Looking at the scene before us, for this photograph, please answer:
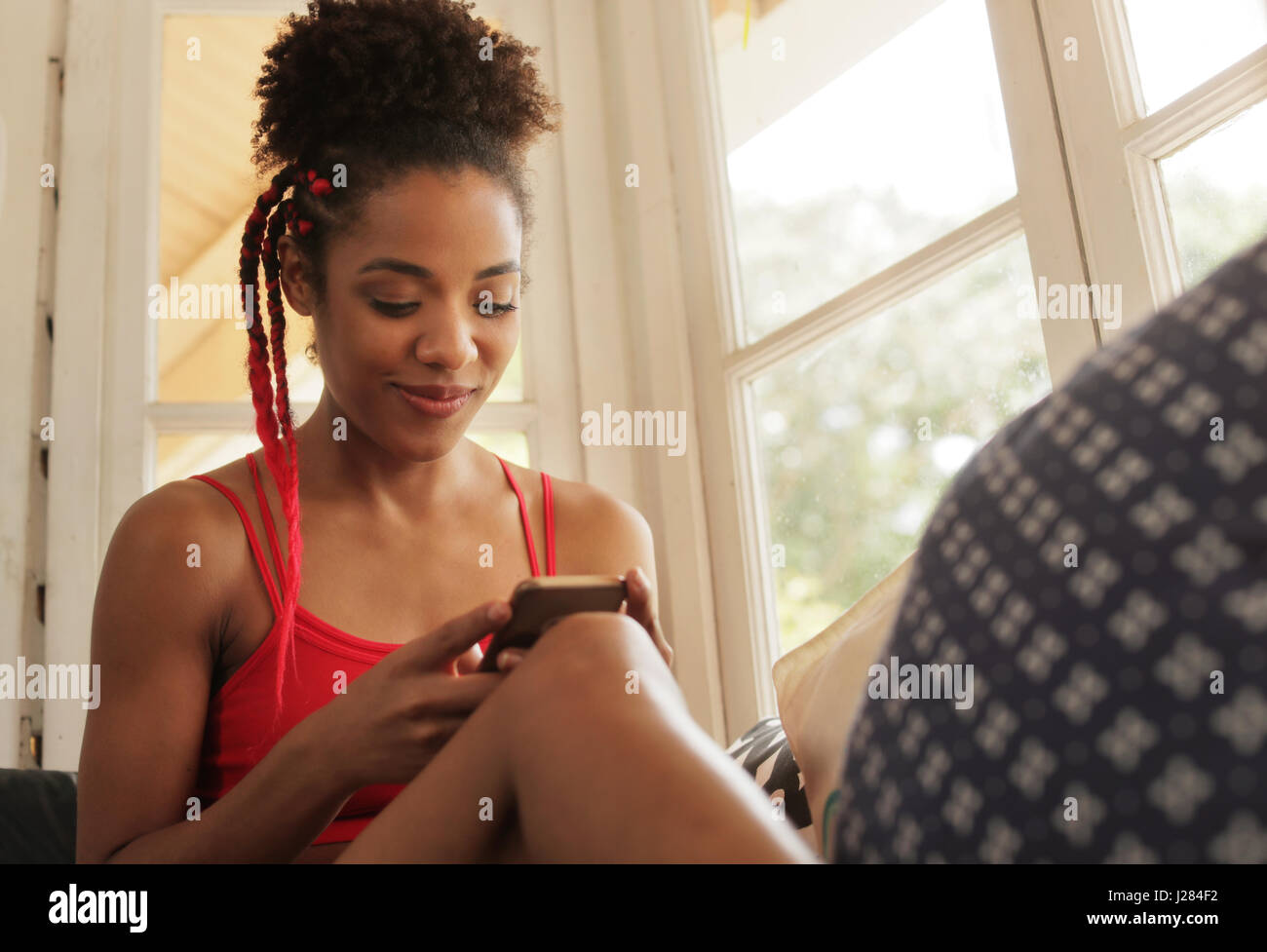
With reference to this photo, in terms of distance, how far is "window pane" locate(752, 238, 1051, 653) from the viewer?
122cm

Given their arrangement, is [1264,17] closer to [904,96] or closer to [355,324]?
[904,96]

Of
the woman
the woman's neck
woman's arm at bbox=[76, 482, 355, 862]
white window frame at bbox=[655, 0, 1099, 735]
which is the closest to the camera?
the woman

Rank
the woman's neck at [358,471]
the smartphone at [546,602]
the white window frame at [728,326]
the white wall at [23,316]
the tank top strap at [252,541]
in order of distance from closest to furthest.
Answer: the smartphone at [546,602]
the tank top strap at [252,541]
the woman's neck at [358,471]
the white window frame at [728,326]
the white wall at [23,316]

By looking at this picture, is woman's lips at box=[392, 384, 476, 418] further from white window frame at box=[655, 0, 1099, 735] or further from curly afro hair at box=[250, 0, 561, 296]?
white window frame at box=[655, 0, 1099, 735]

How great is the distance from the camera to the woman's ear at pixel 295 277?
1130 millimetres

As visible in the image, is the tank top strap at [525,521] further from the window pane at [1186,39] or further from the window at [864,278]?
the window pane at [1186,39]

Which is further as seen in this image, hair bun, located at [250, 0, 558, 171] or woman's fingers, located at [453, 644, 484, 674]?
hair bun, located at [250, 0, 558, 171]

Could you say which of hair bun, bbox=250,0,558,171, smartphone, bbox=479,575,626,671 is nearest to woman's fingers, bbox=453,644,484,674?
smartphone, bbox=479,575,626,671

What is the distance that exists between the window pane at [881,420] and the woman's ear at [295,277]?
689 mm

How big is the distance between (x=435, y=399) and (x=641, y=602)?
1.35 feet

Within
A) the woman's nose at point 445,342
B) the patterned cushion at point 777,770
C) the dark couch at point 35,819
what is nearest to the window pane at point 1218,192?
the patterned cushion at point 777,770

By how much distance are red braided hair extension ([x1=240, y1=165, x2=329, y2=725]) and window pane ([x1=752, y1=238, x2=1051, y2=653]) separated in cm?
69

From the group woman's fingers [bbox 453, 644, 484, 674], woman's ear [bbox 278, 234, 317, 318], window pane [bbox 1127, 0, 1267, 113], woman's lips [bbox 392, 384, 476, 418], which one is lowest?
woman's fingers [bbox 453, 644, 484, 674]
